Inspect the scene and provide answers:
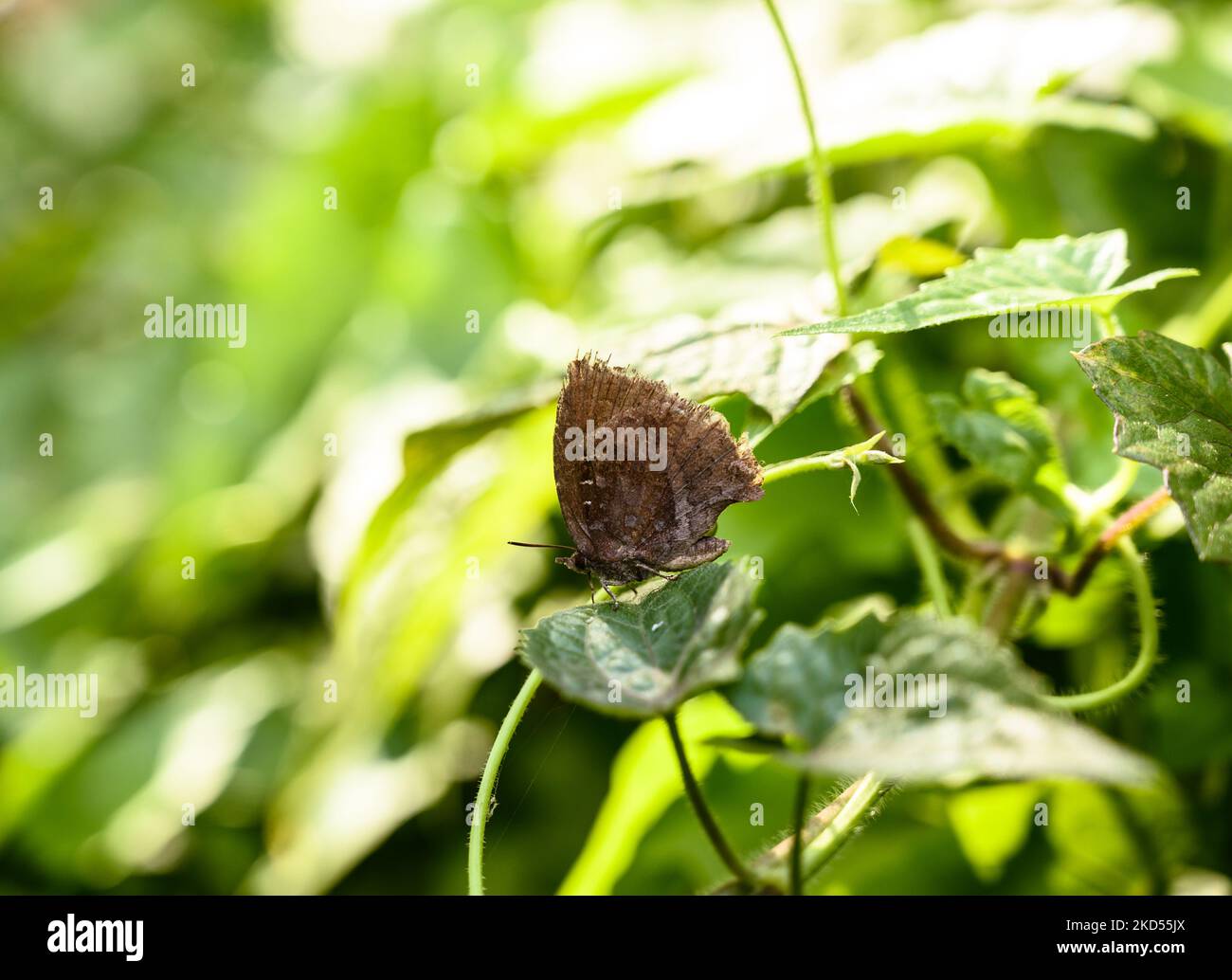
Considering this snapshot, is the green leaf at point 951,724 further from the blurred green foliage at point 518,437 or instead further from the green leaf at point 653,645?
the blurred green foliage at point 518,437

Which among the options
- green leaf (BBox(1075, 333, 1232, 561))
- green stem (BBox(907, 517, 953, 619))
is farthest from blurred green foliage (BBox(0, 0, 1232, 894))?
green leaf (BBox(1075, 333, 1232, 561))

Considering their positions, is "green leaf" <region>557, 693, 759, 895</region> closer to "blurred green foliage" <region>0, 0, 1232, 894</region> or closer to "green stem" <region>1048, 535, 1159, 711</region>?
"blurred green foliage" <region>0, 0, 1232, 894</region>

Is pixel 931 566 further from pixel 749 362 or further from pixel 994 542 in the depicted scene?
pixel 749 362

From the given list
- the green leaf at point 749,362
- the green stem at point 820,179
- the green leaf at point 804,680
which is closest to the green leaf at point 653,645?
the green leaf at point 804,680

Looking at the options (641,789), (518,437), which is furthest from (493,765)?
(518,437)
